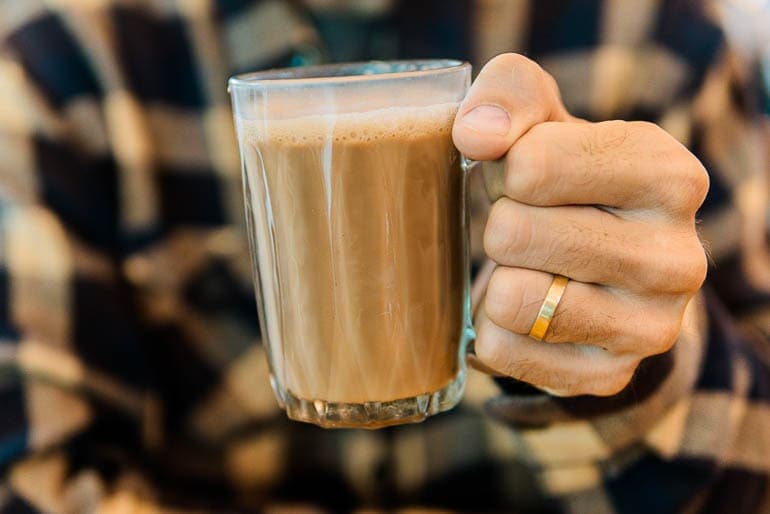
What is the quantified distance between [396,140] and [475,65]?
60 cm

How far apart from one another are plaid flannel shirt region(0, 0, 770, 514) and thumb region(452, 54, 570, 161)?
1.60 ft

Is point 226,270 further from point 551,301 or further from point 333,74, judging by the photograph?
point 551,301

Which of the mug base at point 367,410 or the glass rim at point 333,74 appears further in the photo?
the mug base at point 367,410

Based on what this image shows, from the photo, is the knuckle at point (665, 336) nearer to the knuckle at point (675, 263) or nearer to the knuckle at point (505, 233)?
the knuckle at point (675, 263)

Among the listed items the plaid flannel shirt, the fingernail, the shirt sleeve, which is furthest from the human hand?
the shirt sleeve

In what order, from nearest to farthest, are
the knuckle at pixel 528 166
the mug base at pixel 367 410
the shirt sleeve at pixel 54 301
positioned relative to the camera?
the knuckle at pixel 528 166 → the mug base at pixel 367 410 → the shirt sleeve at pixel 54 301

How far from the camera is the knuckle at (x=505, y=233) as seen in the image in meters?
0.58

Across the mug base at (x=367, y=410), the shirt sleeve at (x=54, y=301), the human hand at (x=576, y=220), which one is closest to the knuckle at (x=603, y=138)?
the human hand at (x=576, y=220)

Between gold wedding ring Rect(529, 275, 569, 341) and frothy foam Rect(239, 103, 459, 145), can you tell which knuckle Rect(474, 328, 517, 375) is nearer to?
gold wedding ring Rect(529, 275, 569, 341)

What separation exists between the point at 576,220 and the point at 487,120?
0.11 meters

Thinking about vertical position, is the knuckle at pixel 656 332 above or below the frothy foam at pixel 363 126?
below

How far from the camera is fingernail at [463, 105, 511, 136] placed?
55cm

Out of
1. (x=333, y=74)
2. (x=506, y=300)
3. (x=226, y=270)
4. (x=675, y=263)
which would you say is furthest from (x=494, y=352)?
(x=226, y=270)

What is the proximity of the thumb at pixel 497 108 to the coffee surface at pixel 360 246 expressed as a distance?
5 centimetres
